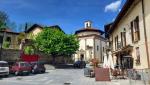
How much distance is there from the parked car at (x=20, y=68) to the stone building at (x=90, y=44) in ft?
106

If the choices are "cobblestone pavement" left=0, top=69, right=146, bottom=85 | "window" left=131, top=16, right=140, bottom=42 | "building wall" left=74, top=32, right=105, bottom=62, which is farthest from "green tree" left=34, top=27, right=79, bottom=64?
"building wall" left=74, top=32, right=105, bottom=62

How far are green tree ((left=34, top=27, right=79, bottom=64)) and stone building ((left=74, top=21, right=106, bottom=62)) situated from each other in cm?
2082

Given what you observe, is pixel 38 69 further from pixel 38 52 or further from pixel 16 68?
pixel 38 52

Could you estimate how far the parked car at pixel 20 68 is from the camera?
2730 centimetres

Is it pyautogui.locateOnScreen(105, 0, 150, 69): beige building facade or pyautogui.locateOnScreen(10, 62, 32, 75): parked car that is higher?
pyautogui.locateOnScreen(105, 0, 150, 69): beige building facade

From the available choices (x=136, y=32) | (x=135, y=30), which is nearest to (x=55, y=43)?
(x=135, y=30)

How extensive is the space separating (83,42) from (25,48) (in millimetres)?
27287

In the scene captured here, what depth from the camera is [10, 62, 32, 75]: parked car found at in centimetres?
2730

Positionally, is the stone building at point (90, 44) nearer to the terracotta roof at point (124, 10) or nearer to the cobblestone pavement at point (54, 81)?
the terracotta roof at point (124, 10)

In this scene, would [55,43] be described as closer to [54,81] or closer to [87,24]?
[54,81]

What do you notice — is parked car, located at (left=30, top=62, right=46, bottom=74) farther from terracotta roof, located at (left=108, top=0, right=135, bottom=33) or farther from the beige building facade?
terracotta roof, located at (left=108, top=0, right=135, bottom=33)

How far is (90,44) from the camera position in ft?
208

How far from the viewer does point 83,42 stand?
64375 millimetres

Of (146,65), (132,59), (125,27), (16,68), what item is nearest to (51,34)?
(16,68)
